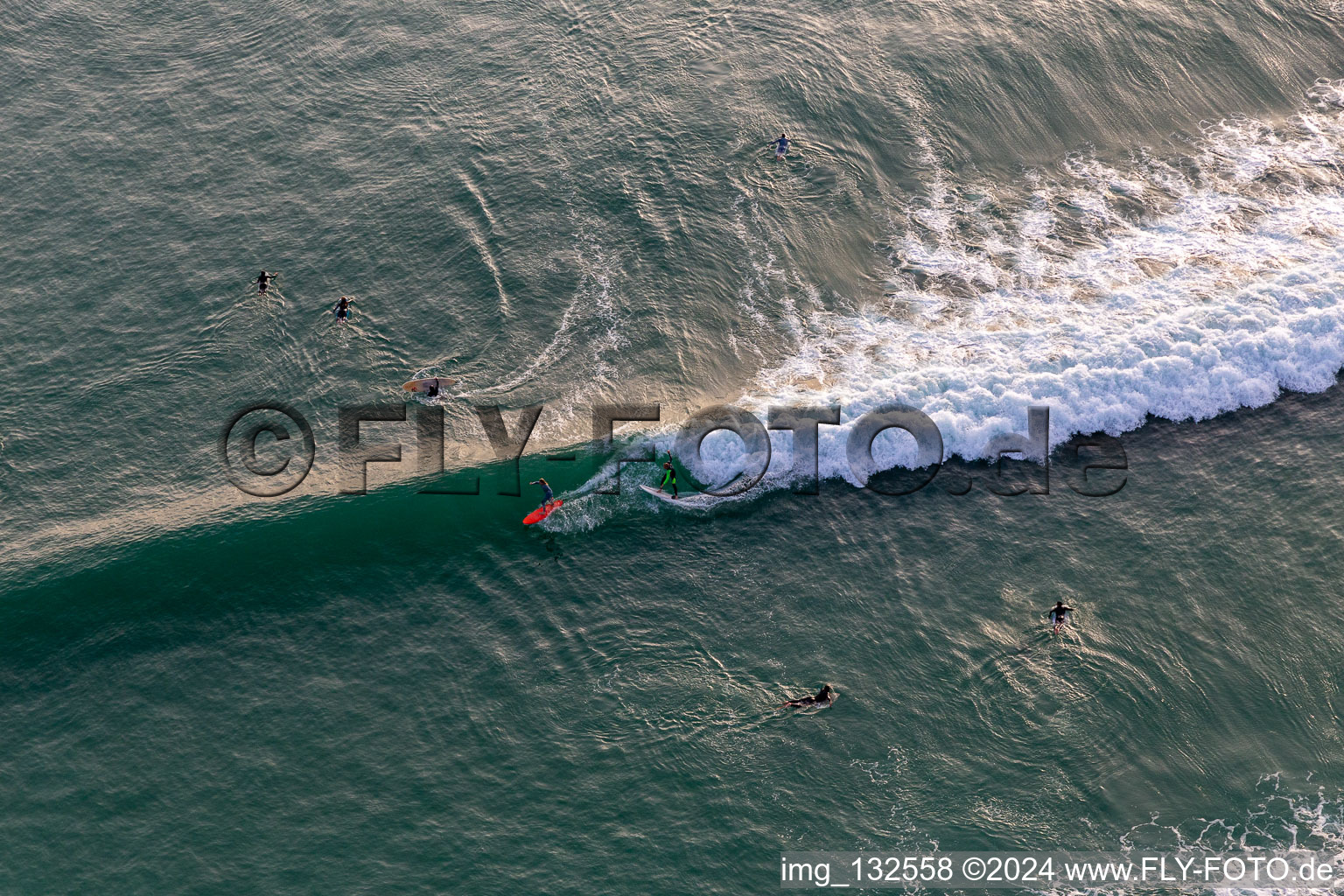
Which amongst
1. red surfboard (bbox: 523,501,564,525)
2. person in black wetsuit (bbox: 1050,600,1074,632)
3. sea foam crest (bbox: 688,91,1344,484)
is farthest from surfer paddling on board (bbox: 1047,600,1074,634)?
red surfboard (bbox: 523,501,564,525)

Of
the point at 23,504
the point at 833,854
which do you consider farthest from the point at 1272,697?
the point at 23,504

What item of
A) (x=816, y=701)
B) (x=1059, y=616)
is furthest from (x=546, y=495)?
(x=1059, y=616)

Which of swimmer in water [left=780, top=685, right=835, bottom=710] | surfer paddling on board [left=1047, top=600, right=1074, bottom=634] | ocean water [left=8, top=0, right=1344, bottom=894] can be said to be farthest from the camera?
surfer paddling on board [left=1047, top=600, right=1074, bottom=634]

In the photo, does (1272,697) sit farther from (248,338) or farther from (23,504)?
(23,504)

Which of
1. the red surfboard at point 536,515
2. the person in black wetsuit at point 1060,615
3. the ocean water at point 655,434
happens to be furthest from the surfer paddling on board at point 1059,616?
the red surfboard at point 536,515

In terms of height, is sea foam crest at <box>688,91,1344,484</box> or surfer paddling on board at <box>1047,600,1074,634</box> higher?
sea foam crest at <box>688,91,1344,484</box>

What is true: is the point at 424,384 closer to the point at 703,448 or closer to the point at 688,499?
the point at 703,448

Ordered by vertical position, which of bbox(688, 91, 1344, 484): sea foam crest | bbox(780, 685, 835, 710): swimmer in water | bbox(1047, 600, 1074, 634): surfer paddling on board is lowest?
bbox(780, 685, 835, 710): swimmer in water

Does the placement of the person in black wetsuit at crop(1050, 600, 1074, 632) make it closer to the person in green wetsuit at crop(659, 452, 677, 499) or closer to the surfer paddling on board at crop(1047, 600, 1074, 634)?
the surfer paddling on board at crop(1047, 600, 1074, 634)
